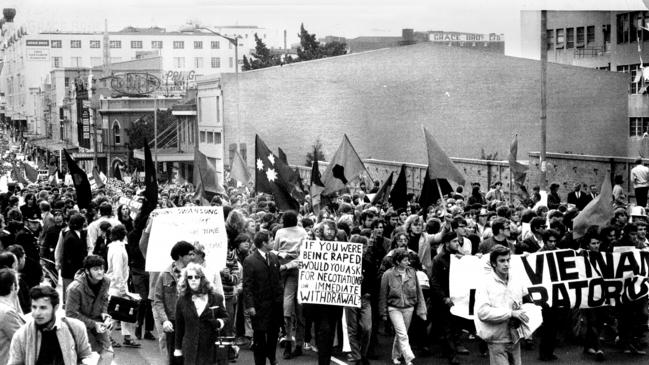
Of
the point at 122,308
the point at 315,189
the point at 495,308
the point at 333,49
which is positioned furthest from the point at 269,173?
the point at 333,49

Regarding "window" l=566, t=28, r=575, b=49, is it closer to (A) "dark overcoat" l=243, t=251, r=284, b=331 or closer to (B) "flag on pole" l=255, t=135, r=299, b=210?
(B) "flag on pole" l=255, t=135, r=299, b=210

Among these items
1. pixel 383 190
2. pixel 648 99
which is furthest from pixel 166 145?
pixel 383 190

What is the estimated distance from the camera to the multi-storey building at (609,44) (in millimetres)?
53312

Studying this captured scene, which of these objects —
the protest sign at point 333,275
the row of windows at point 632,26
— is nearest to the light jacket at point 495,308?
the protest sign at point 333,275

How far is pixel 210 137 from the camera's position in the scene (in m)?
60.1

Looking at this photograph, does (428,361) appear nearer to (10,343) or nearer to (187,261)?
(187,261)

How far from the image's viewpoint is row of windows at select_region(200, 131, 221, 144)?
58312 mm

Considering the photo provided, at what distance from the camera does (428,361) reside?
42.9 feet

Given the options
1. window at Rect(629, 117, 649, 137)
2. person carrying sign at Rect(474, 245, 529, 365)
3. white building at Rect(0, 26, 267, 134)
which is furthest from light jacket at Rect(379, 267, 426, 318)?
white building at Rect(0, 26, 267, 134)

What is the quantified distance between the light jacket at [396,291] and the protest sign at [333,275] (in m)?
0.36

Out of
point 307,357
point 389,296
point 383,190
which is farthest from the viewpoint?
point 383,190

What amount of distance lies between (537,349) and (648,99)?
4154 centimetres

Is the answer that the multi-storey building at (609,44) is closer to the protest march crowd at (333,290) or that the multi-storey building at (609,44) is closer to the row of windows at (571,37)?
the row of windows at (571,37)

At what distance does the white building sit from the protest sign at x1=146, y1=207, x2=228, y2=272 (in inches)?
4166
